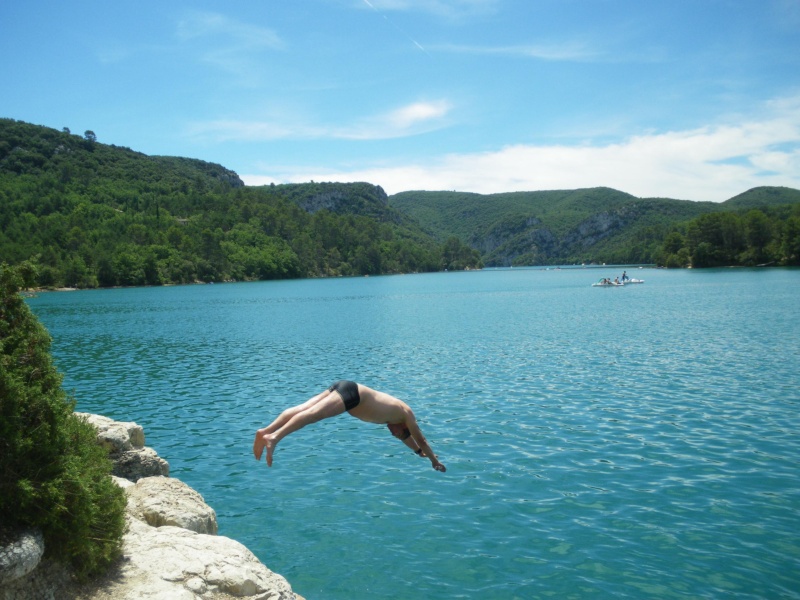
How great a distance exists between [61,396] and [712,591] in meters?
10.5

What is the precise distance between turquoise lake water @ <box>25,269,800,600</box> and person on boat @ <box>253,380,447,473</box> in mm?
4548

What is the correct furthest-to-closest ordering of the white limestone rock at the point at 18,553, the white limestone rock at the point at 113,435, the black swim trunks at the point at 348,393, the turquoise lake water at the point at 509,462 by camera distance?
the white limestone rock at the point at 113,435 < the turquoise lake water at the point at 509,462 < the black swim trunks at the point at 348,393 < the white limestone rock at the point at 18,553

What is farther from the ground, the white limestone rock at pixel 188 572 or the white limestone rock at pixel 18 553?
the white limestone rock at pixel 18 553

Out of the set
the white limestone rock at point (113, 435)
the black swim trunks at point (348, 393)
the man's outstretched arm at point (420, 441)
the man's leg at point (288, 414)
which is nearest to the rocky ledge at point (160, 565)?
the white limestone rock at point (113, 435)

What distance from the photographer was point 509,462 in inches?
640

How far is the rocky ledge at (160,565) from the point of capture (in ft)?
20.2

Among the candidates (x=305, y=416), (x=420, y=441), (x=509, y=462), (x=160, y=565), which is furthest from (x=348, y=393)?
(x=509, y=462)

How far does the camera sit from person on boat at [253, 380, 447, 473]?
653cm

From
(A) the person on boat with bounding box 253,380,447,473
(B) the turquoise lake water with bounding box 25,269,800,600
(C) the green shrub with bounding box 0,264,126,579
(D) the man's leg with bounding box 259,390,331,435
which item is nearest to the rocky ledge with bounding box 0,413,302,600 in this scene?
(C) the green shrub with bounding box 0,264,126,579

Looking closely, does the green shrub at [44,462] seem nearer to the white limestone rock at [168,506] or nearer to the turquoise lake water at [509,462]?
the white limestone rock at [168,506]

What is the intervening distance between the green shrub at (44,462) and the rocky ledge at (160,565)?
0.75ft

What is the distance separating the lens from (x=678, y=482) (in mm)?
14297

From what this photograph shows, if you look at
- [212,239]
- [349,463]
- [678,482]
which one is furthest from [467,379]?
[212,239]

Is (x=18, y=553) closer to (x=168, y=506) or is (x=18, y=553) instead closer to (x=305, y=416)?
(x=305, y=416)
